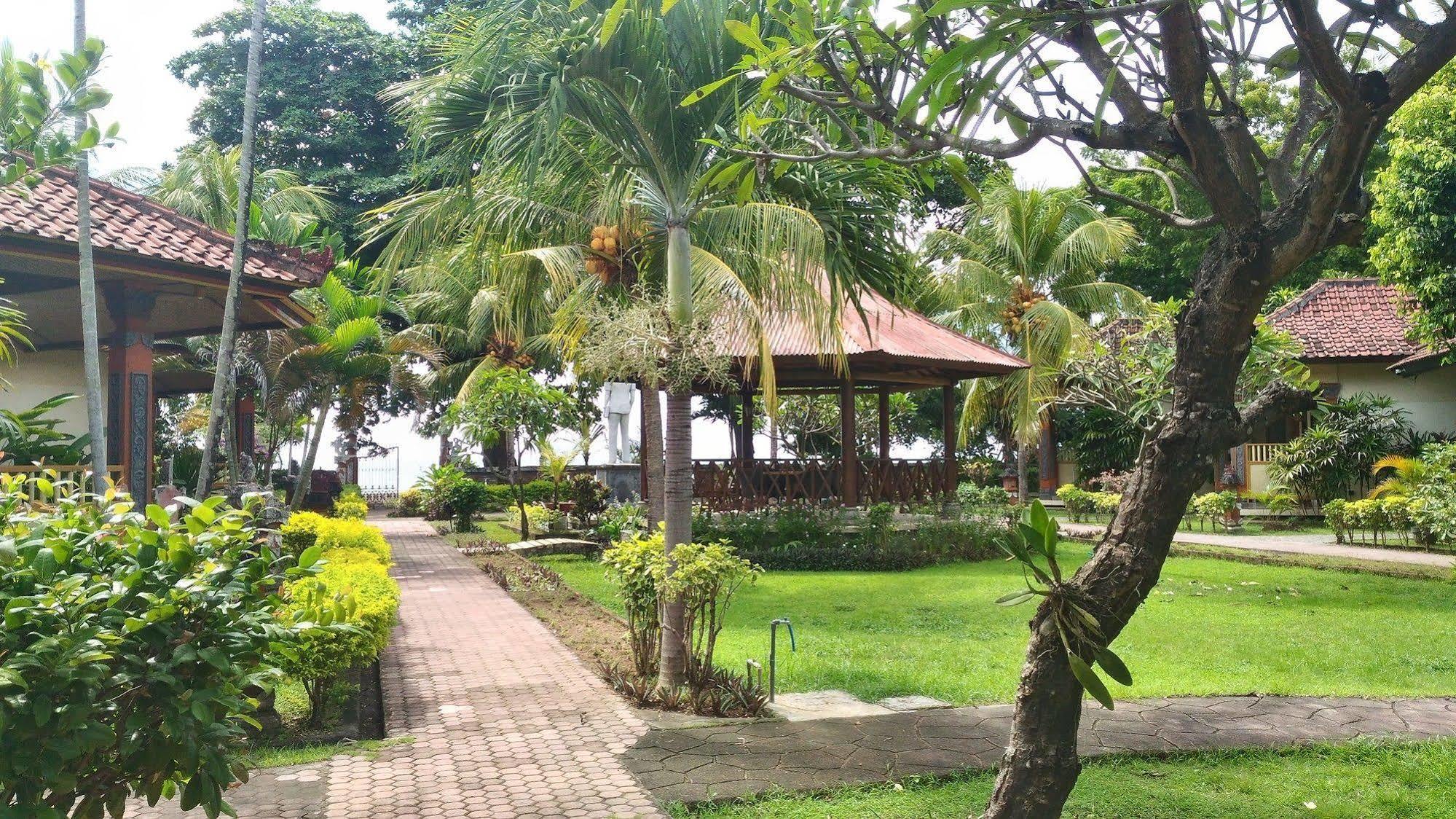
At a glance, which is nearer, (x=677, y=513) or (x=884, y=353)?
(x=677, y=513)

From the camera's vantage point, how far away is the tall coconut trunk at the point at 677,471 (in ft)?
23.0

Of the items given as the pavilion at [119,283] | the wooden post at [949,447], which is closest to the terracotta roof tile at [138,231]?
the pavilion at [119,283]

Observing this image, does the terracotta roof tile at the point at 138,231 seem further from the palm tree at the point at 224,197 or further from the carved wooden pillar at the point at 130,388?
the palm tree at the point at 224,197

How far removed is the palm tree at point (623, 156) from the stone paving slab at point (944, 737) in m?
1.29

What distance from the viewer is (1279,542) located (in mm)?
17891

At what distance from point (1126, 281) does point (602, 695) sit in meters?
27.7

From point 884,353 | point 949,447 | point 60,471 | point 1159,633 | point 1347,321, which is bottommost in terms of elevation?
point 1159,633

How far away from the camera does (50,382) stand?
11.0 m

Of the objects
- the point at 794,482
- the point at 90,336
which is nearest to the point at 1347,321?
the point at 794,482

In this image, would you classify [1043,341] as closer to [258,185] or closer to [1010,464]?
[1010,464]

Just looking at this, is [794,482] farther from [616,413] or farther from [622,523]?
[616,413]

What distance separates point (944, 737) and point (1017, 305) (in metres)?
17.9

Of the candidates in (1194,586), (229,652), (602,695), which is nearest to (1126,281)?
(1194,586)

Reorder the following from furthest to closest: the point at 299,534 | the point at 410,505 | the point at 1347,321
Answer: the point at 410,505, the point at 1347,321, the point at 299,534
